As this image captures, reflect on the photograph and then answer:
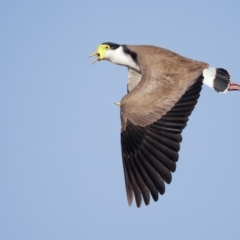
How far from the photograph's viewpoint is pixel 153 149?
14.2 m

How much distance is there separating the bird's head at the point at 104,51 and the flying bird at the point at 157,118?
1706 mm

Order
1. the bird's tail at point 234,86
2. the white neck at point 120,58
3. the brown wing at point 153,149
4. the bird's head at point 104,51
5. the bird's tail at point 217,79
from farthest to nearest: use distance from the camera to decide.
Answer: the bird's head at point 104,51 < the white neck at point 120,58 < the bird's tail at point 234,86 < the bird's tail at point 217,79 < the brown wing at point 153,149

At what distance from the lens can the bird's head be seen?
1728 cm

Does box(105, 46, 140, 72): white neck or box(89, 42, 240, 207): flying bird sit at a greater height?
box(105, 46, 140, 72): white neck

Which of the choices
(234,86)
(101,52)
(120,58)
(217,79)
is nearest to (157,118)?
(217,79)

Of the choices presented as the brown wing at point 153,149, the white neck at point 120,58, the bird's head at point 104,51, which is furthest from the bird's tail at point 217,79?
the bird's head at point 104,51

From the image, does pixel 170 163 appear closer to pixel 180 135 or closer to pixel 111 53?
pixel 180 135

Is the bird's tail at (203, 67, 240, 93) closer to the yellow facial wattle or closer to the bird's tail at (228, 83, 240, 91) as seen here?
the bird's tail at (228, 83, 240, 91)

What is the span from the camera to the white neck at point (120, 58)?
55.3 feet

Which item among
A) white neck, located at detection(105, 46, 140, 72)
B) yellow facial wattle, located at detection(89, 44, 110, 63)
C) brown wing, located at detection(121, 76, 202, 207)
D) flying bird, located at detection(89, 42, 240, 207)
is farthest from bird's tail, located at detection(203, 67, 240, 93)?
yellow facial wattle, located at detection(89, 44, 110, 63)

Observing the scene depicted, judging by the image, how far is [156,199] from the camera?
1392 centimetres

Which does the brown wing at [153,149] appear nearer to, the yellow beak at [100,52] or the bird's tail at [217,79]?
the bird's tail at [217,79]

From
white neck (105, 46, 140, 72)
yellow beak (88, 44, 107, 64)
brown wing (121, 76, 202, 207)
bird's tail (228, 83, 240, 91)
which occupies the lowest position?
brown wing (121, 76, 202, 207)

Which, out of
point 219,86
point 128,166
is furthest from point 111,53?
point 128,166
